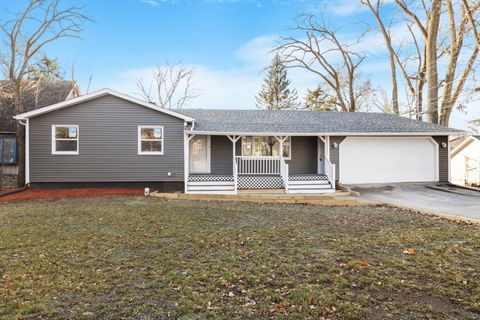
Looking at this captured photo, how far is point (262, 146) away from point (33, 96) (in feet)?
55.1

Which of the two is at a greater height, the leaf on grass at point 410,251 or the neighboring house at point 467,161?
the neighboring house at point 467,161

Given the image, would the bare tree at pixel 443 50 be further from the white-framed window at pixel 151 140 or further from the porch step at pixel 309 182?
the white-framed window at pixel 151 140

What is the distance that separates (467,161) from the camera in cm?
2723

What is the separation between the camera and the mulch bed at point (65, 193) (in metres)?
11.6

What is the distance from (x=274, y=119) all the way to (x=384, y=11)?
15.3 m

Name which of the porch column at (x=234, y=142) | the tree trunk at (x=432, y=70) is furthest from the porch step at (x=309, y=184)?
the tree trunk at (x=432, y=70)

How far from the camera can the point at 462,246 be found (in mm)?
5242

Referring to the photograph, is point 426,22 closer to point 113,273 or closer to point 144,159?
point 144,159

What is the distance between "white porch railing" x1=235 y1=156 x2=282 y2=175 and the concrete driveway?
12.2ft

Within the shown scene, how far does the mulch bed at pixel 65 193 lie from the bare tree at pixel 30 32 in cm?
217

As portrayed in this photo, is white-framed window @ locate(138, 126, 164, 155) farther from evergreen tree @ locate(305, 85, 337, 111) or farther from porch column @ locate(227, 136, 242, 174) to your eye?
evergreen tree @ locate(305, 85, 337, 111)

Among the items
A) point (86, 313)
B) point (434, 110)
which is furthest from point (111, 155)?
point (434, 110)

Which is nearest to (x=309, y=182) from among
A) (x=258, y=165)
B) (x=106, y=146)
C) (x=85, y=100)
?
(x=258, y=165)

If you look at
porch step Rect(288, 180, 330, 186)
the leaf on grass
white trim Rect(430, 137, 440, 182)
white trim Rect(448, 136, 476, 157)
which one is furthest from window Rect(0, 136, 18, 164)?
white trim Rect(448, 136, 476, 157)
